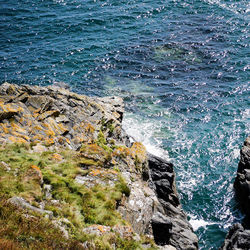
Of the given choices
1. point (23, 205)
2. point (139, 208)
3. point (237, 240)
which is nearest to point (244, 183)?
point (237, 240)

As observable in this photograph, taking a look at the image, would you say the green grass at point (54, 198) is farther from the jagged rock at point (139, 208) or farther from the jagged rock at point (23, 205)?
the jagged rock at point (139, 208)

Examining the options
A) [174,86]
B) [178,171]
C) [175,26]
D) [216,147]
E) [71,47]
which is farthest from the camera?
[175,26]

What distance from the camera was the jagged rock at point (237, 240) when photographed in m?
23.2

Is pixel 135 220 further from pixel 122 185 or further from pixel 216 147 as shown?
pixel 216 147

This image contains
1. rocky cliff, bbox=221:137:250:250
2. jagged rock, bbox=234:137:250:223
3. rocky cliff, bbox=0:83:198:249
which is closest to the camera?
rocky cliff, bbox=0:83:198:249

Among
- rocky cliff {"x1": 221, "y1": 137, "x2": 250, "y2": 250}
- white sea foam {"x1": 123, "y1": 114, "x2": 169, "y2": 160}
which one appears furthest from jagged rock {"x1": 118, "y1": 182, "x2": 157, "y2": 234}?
white sea foam {"x1": 123, "y1": 114, "x2": 169, "y2": 160}

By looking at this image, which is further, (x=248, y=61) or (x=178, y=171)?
(x=248, y=61)

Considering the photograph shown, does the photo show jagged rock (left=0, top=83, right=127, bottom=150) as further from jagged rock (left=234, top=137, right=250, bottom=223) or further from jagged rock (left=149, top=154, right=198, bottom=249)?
jagged rock (left=234, top=137, right=250, bottom=223)

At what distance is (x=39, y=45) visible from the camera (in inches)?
2537

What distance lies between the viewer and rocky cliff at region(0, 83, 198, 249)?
44.4ft

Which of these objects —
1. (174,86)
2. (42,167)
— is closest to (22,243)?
(42,167)

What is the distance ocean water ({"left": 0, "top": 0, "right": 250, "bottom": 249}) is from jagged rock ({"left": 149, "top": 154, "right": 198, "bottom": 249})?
4231 mm

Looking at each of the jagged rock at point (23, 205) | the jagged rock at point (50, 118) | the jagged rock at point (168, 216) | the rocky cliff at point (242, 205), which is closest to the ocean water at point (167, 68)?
the rocky cliff at point (242, 205)

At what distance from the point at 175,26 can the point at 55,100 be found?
4792 cm
